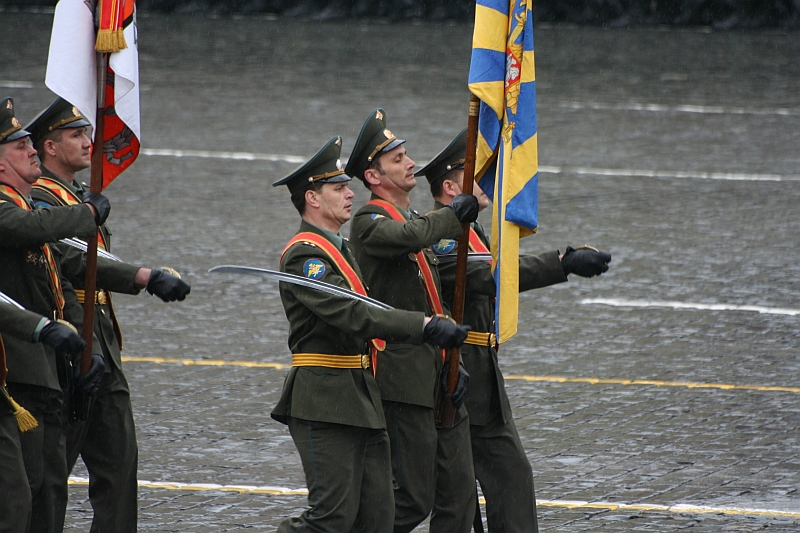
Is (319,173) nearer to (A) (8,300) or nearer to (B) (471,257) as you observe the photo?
(B) (471,257)

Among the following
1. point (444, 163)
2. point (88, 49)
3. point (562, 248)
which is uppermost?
point (88, 49)

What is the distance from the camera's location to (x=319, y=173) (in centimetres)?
529

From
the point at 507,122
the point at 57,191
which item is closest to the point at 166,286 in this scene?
the point at 57,191

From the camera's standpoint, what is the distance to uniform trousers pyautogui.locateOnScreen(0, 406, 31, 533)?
4.81 meters

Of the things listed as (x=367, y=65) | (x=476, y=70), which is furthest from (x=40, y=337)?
(x=367, y=65)

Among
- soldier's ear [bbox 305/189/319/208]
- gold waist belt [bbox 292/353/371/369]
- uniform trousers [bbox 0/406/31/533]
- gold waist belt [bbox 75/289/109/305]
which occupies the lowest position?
uniform trousers [bbox 0/406/31/533]

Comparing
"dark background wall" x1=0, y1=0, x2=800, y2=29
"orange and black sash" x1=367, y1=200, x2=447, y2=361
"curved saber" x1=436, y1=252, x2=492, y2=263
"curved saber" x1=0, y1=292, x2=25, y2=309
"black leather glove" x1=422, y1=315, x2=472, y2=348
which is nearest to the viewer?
"curved saber" x1=0, y1=292, x2=25, y2=309

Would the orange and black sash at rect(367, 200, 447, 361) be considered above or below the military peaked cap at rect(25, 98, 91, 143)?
below

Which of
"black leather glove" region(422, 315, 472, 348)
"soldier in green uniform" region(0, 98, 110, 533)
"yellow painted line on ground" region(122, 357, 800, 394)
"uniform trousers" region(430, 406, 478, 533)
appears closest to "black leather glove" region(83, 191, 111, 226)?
"soldier in green uniform" region(0, 98, 110, 533)

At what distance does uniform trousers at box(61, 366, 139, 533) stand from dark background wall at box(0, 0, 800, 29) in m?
19.7

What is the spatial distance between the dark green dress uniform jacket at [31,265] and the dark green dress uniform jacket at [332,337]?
835 millimetres

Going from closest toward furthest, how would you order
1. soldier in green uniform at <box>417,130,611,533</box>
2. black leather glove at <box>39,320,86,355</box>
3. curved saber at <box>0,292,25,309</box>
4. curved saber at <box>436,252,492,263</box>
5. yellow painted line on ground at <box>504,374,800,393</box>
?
black leather glove at <box>39,320,86,355</box> < curved saber at <box>0,292,25,309</box> < soldier in green uniform at <box>417,130,611,533</box> < curved saber at <box>436,252,492,263</box> < yellow painted line on ground at <box>504,374,800,393</box>

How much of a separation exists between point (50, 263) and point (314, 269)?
1.08 meters

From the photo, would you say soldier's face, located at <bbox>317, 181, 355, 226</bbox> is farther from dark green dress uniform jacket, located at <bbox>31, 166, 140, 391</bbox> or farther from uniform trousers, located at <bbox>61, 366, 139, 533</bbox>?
uniform trousers, located at <bbox>61, 366, 139, 533</bbox>
